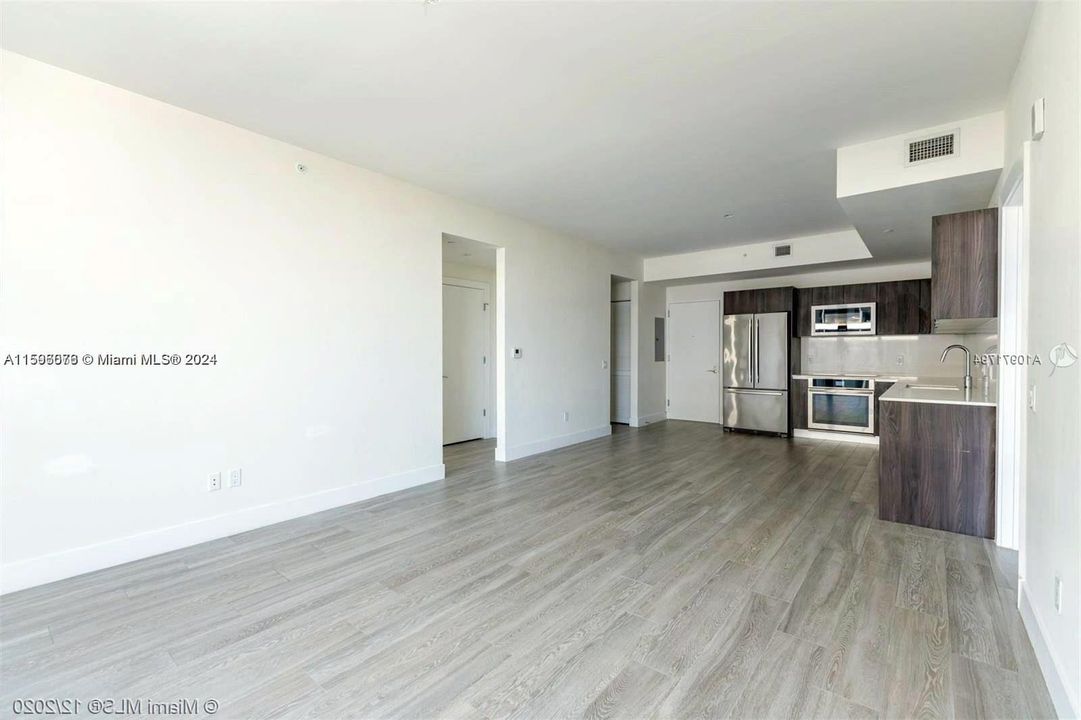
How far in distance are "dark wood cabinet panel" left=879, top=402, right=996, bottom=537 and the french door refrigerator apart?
357 cm

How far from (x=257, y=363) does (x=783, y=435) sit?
6.74m

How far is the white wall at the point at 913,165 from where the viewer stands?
306 centimetres

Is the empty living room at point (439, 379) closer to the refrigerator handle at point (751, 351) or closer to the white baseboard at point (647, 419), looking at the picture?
the refrigerator handle at point (751, 351)

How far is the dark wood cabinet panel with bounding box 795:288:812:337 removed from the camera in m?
6.97

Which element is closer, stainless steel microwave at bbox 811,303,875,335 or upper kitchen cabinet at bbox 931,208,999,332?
upper kitchen cabinet at bbox 931,208,999,332

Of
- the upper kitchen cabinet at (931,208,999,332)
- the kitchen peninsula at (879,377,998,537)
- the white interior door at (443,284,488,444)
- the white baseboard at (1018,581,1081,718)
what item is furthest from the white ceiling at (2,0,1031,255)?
the white baseboard at (1018,581,1081,718)

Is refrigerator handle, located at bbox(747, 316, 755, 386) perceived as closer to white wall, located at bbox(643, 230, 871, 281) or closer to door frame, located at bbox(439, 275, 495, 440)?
white wall, located at bbox(643, 230, 871, 281)

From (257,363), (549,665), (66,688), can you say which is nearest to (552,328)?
(257,363)

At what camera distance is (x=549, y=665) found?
6.21 feet

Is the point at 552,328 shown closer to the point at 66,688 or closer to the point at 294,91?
the point at 294,91

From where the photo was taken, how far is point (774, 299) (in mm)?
6973

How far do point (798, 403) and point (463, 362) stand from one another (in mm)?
4919

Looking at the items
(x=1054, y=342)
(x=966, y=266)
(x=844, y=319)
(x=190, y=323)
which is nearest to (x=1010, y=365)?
(x=966, y=266)

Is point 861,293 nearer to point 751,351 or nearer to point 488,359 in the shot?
point 751,351
